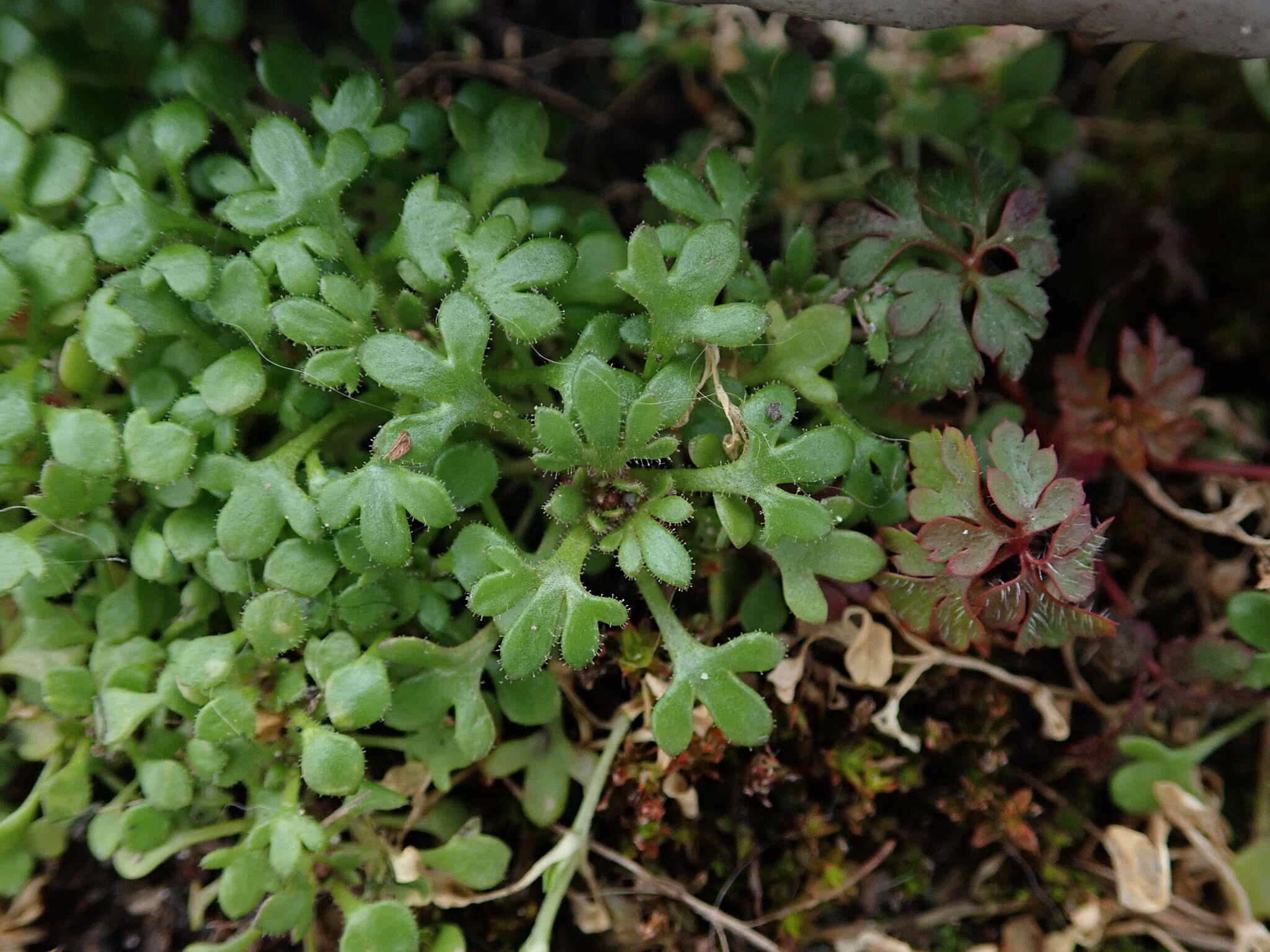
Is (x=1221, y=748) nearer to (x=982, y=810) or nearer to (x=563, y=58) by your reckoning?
(x=982, y=810)

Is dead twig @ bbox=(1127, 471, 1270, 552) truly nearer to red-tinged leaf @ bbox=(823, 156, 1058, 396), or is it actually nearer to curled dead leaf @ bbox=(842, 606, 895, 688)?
red-tinged leaf @ bbox=(823, 156, 1058, 396)

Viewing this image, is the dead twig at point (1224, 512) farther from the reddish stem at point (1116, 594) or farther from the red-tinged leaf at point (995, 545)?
the red-tinged leaf at point (995, 545)

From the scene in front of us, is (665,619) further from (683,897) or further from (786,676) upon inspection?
(683,897)

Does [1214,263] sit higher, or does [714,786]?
[1214,263]

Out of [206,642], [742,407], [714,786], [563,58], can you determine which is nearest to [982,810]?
[714,786]

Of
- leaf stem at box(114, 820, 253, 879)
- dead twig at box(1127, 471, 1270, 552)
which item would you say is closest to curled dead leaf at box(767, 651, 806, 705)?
dead twig at box(1127, 471, 1270, 552)
